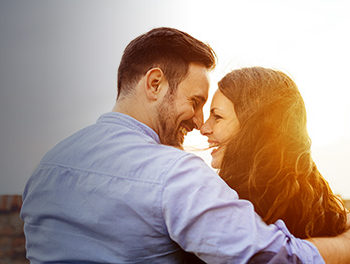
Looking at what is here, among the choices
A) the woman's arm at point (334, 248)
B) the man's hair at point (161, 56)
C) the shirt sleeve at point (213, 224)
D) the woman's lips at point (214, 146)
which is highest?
the man's hair at point (161, 56)

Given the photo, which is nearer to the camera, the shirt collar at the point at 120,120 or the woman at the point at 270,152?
the shirt collar at the point at 120,120

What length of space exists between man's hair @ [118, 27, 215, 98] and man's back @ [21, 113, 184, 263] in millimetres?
474

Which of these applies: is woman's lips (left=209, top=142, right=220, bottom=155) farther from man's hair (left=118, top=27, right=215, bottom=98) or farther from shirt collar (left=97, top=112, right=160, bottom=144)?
shirt collar (left=97, top=112, right=160, bottom=144)

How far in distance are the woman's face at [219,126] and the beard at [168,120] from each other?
0.75 ft

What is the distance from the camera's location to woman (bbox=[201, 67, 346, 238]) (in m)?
1.28

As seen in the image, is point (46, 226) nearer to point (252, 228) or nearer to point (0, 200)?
point (252, 228)

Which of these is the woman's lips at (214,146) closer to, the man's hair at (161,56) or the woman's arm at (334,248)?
the man's hair at (161,56)

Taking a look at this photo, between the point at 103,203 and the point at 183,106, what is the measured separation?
2.26ft

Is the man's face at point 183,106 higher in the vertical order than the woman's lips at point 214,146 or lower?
higher

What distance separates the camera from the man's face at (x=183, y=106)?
1.35 m

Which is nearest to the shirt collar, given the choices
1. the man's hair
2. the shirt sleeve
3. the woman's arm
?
the man's hair

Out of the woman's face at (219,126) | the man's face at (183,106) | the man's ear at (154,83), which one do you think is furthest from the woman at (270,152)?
the man's ear at (154,83)

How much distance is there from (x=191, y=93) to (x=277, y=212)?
0.66m

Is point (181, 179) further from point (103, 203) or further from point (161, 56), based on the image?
point (161, 56)
